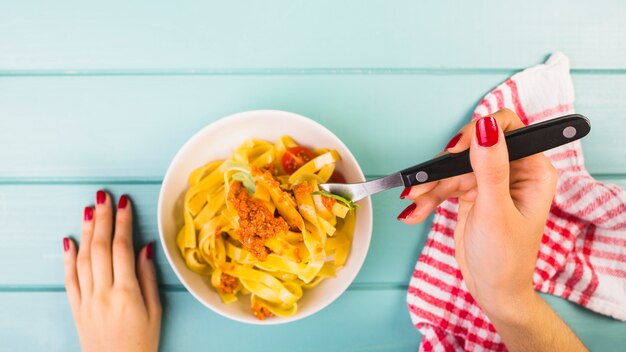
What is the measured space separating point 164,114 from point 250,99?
242mm

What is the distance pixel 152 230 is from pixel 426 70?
901mm

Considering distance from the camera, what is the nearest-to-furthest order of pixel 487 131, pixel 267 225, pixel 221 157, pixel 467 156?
pixel 487 131 < pixel 467 156 < pixel 267 225 < pixel 221 157

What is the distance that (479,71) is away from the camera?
1.54 m

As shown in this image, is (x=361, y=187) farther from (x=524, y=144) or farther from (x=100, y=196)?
(x=100, y=196)

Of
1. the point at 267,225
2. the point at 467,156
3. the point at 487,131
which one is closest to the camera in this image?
the point at 487,131

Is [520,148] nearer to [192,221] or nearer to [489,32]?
[489,32]

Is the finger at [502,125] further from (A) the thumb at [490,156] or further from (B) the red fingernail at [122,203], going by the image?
(B) the red fingernail at [122,203]


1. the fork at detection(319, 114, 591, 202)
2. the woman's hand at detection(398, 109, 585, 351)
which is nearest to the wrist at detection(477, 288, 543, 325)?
the woman's hand at detection(398, 109, 585, 351)

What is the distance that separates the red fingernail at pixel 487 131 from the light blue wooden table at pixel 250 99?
499 millimetres

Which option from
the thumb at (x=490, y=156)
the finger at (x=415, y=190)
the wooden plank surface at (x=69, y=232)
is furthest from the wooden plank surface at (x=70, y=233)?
the thumb at (x=490, y=156)

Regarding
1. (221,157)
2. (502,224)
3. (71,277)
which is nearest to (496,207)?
(502,224)

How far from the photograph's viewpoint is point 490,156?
3.36 ft

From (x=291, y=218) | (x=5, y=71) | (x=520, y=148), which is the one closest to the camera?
(x=520, y=148)

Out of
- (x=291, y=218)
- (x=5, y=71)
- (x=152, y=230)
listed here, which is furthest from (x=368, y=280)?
(x=5, y=71)
